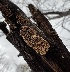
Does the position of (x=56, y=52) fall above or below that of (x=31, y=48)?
below

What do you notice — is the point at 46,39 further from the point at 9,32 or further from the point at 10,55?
the point at 10,55

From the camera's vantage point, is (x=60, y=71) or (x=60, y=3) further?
(x=60, y=3)

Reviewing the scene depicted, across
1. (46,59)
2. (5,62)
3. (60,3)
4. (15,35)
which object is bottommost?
(46,59)

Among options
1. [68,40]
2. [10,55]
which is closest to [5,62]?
[10,55]

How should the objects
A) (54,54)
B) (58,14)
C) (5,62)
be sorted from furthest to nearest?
(5,62) < (58,14) < (54,54)

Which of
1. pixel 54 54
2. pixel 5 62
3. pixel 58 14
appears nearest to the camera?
pixel 54 54

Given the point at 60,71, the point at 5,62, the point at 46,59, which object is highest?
the point at 5,62

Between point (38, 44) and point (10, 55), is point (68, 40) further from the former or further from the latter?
point (38, 44)

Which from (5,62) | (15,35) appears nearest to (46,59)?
(15,35)

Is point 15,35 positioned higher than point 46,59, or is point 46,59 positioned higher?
point 15,35
